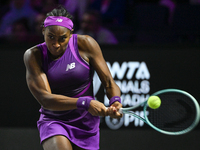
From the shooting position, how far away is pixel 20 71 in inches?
199

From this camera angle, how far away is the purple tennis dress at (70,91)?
3041mm

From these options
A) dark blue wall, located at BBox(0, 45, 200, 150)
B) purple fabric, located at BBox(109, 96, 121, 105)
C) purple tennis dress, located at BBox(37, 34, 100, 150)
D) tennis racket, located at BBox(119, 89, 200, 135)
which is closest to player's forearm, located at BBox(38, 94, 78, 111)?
purple tennis dress, located at BBox(37, 34, 100, 150)

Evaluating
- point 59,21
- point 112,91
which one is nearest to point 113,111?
point 112,91

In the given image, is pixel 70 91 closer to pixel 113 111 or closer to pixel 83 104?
pixel 83 104

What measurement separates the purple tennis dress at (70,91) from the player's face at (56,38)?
0.13 m

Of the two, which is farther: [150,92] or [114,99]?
[150,92]

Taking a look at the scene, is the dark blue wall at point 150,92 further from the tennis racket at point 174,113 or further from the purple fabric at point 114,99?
the purple fabric at point 114,99

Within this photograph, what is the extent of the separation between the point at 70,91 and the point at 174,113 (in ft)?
3.13

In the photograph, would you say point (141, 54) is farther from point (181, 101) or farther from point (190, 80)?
point (181, 101)

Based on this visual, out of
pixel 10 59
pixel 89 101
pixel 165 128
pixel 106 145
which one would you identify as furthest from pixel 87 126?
pixel 10 59

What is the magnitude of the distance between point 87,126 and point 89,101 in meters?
0.39

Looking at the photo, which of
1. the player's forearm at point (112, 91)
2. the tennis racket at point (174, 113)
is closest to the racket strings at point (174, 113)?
the tennis racket at point (174, 113)

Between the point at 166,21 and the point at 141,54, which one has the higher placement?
the point at 166,21

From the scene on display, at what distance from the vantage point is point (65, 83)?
3.06 meters
